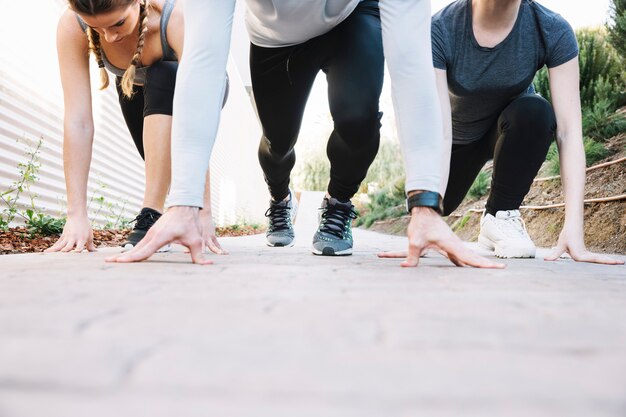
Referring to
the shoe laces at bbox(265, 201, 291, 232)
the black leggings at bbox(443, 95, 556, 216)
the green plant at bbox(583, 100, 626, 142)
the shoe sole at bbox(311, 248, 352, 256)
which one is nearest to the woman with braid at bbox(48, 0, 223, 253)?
the shoe sole at bbox(311, 248, 352, 256)

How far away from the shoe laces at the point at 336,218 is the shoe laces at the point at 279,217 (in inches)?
34.1

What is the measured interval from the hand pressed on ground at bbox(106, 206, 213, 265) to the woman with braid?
2.64 feet

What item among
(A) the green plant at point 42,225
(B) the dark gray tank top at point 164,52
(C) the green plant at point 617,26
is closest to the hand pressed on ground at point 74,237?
(B) the dark gray tank top at point 164,52

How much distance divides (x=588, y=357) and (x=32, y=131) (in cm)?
442

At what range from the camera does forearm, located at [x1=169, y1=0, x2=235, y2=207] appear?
5.07 ft

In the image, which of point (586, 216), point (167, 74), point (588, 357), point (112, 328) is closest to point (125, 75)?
point (167, 74)

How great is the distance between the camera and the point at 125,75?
2477mm

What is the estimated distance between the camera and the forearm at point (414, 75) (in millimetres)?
1627

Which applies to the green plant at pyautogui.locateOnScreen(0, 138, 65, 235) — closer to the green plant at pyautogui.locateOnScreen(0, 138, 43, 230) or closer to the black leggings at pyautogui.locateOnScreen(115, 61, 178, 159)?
the green plant at pyautogui.locateOnScreen(0, 138, 43, 230)

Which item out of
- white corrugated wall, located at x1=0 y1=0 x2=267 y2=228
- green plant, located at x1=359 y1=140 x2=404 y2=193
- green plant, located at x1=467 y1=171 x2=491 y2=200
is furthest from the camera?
green plant, located at x1=359 y1=140 x2=404 y2=193

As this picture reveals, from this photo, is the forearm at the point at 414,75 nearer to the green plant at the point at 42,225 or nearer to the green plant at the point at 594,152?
the green plant at the point at 42,225

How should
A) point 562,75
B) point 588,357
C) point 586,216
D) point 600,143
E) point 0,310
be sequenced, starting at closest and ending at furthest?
point 588,357, point 0,310, point 562,75, point 586,216, point 600,143

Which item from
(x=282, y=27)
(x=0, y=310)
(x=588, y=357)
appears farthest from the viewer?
(x=282, y=27)

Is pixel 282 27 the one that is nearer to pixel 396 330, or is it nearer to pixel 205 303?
pixel 205 303
